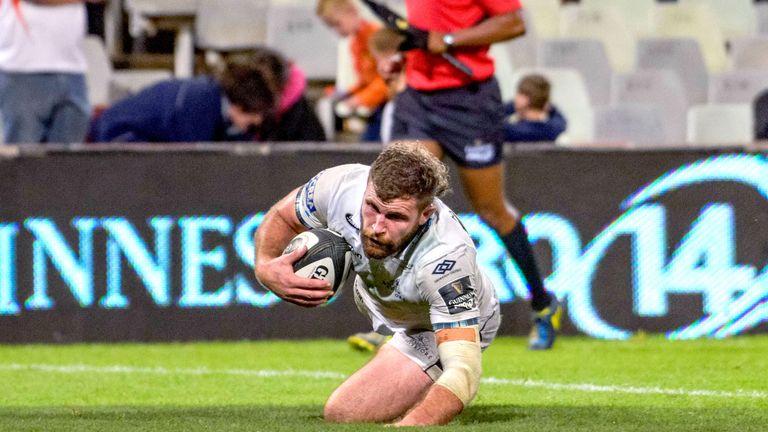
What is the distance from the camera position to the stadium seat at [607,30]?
1168cm

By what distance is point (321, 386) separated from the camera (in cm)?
589

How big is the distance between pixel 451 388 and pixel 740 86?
283 inches

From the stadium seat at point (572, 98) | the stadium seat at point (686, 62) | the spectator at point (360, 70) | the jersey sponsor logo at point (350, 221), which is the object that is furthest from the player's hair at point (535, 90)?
the jersey sponsor logo at point (350, 221)

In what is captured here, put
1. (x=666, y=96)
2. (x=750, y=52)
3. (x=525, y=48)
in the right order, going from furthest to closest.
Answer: (x=525, y=48), (x=750, y=52), (x=666, y=96)

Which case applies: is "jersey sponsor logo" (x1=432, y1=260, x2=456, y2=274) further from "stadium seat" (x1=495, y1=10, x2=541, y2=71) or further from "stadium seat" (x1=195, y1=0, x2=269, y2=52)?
"stadium seat" (x1=195, y1=0, x2=269, y2=52)

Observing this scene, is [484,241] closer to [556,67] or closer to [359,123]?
[359,123]

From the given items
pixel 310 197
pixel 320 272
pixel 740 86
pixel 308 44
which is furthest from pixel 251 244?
pixel 740 86

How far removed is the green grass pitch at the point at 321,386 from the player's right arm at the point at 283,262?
0.42m

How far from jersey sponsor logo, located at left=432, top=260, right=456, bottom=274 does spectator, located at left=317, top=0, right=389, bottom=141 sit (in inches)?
183

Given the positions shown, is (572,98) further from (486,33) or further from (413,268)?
(413,268)

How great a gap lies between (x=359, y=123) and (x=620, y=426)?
19.7 feet

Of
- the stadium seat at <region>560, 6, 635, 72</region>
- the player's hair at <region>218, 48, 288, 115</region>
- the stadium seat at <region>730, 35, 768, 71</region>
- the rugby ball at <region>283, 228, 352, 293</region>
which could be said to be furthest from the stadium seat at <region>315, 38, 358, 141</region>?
the rugby ball at <region>283, 228, 352, 293</region>

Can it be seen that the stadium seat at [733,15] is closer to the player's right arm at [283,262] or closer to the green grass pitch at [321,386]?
the green grass pitch at [321,386]

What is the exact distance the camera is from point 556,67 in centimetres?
1123
